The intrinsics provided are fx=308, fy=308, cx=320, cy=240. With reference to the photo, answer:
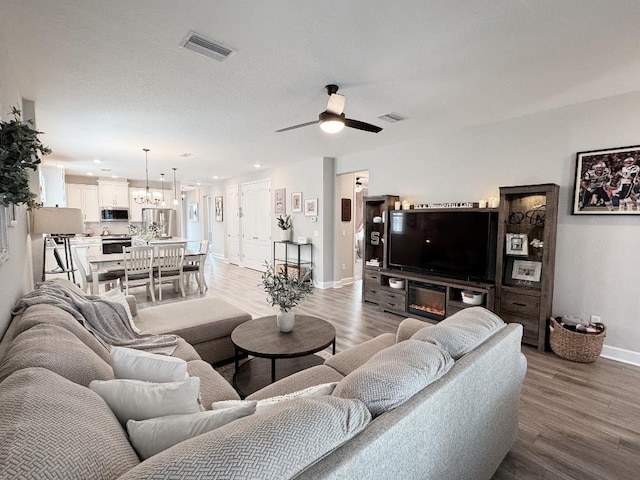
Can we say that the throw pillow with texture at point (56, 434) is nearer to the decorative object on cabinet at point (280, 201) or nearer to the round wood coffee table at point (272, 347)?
the round wood coffee table at point (272, 347)

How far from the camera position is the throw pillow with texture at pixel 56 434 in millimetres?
705

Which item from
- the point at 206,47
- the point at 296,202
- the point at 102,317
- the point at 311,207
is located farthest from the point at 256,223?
the point at 206,47

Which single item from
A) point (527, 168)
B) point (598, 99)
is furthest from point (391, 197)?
point (598, 99)

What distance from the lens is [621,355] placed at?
3.10 meters

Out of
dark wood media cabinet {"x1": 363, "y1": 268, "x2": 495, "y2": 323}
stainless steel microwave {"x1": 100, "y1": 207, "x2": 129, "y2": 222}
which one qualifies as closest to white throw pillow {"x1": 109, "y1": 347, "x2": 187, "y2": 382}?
dark wood media cabinet {"x1": 363, "y1": 268, "x2": 495, "y2": 323}

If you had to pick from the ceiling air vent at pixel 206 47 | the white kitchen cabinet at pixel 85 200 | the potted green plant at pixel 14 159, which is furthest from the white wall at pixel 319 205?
the white kitchen cabinet at pixel 85 200

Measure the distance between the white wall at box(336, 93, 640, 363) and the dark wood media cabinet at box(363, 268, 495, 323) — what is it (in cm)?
91

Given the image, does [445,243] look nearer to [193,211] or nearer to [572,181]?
[572,181]

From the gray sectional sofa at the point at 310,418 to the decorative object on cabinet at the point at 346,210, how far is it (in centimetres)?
480

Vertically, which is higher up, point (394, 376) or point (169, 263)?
point (394, 376)

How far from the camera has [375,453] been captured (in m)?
0.90

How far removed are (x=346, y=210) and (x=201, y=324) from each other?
4393mm

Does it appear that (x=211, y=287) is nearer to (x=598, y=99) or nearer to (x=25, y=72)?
(x=25, y=72)

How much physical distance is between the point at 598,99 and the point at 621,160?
68cm
